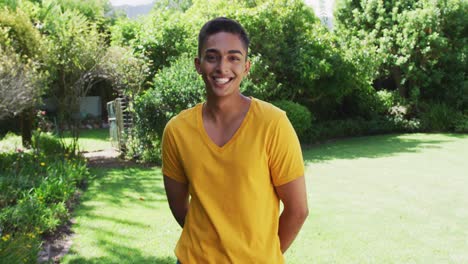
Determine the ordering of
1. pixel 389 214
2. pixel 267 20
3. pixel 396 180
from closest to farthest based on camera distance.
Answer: pixel 389 214
pixel 396 180
pixel 267 20

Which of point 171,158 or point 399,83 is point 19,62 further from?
point 399,83

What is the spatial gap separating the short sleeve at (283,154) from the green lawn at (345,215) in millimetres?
3746

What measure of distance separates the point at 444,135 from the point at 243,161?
60.3 ft

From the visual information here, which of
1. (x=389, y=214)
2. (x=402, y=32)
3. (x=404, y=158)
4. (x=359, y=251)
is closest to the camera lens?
(x=359, y=251)

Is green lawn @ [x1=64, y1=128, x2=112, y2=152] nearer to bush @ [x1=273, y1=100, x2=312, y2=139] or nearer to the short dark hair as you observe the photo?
bush @ [x1=273, y1=100, x2=312, y2=139]

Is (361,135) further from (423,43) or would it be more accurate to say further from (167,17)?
(167,17)

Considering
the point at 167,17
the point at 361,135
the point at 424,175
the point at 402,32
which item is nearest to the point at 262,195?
the point at 424,175

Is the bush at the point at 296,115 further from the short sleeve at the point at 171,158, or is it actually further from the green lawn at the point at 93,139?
the short sleeve at the point at 171,158

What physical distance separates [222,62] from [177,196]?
687 mm

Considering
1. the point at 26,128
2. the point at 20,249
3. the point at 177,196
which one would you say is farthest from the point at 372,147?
the point at 177,196

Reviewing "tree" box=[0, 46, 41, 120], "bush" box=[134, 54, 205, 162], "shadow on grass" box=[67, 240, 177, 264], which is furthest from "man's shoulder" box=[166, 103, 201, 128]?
"bush" box=[134, 54, 205, 162]

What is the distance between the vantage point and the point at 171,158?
2.18 metres

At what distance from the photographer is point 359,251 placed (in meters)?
5.80

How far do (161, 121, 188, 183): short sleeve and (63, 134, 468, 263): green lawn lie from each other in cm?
348
